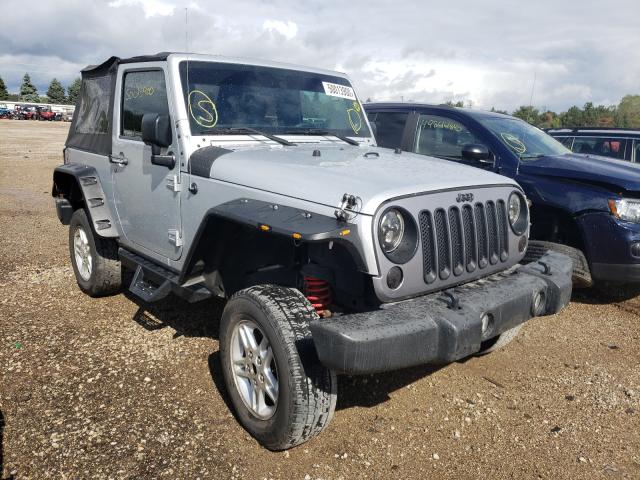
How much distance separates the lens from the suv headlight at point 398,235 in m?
2.63

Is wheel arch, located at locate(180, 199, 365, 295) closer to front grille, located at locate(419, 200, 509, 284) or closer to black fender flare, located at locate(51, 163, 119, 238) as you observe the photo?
front grille, located at locate(419, 200, 509, 284)

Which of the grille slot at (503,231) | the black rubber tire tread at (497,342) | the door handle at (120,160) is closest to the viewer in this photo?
the grille slot at (503,231)

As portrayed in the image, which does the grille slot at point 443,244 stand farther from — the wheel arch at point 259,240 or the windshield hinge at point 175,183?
the windshield hinge at point 175,183

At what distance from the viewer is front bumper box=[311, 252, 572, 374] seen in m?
2.36

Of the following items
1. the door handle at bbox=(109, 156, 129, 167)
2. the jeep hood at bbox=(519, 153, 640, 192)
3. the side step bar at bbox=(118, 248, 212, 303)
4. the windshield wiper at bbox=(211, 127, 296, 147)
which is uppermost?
the windshield wiper at bbox=(211, 127, 296, 147)

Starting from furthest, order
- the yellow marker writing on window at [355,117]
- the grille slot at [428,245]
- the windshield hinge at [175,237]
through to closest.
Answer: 1. the yellow marker writing on window at [355,117]
2. the windshield hinge at [175,237]
3. the grille slot at [428,245]

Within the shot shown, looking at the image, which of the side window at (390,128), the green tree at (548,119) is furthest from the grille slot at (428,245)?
the green tree at (548,119)

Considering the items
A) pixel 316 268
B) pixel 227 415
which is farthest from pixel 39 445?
pixel 316 268

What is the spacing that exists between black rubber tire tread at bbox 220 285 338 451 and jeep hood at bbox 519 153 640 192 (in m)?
3.35

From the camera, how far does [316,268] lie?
9.95 ft

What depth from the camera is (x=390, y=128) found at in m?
6.32

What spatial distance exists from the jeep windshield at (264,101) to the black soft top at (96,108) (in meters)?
0.73

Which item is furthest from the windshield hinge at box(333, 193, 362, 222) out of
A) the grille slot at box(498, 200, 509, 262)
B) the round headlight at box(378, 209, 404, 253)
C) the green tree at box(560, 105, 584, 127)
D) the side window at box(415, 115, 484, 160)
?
the green tree at box(560, 105, 584, 127)

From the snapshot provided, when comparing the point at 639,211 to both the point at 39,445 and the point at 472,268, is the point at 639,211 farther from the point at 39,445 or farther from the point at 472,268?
the point at 39,445
